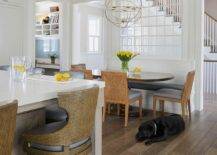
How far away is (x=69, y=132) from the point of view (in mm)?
1610

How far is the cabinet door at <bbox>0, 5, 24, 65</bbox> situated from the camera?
18.8 feet

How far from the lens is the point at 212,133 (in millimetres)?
3645

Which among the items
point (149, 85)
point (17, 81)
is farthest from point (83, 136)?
point (149, 85)

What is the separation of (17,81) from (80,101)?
0.76 meters

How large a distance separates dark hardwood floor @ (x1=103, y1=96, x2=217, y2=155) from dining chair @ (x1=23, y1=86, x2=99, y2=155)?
132 centimetres

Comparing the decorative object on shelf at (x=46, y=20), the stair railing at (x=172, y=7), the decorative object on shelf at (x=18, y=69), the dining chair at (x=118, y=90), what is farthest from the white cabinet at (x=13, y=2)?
the decorative object on shelf at (x=18, y=69)

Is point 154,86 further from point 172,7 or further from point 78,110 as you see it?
point 78,110

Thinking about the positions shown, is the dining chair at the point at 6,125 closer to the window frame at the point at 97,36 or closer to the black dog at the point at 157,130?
the black dog at the point at 157,130

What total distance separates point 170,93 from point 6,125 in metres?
3.43

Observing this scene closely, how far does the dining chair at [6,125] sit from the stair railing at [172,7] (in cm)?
434

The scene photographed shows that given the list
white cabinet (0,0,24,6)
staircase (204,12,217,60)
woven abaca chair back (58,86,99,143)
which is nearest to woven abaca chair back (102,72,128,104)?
woven abaca chair back (58,86,99,143)

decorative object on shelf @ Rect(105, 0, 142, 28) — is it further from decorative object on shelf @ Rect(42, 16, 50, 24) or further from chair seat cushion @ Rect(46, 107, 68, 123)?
chair seat cushion @ Rect(46, 107, 68, 123)

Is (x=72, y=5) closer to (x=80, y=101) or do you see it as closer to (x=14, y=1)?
(x=14, y=1)

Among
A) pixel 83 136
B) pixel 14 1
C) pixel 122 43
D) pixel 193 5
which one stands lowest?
pixel 83 136
